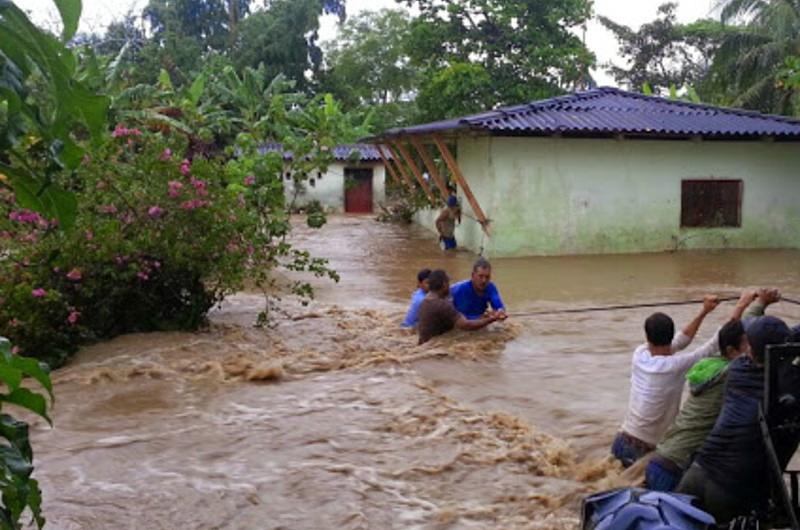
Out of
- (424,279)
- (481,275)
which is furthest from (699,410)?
(424,279)

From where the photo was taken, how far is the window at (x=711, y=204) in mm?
18219

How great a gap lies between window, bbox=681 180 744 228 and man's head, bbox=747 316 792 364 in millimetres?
14855

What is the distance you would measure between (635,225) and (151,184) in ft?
38.2

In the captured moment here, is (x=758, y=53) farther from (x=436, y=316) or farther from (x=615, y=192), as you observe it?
(x=436, y=316)

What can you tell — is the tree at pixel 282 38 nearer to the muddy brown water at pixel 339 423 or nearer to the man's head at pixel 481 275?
the muddy brown water at pixel 339 423

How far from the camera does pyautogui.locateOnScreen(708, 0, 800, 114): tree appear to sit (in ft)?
70.6

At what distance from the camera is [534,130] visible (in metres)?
16.1

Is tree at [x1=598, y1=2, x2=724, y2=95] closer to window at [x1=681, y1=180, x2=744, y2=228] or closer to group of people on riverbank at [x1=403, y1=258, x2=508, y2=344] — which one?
window at [x1=681, y1=180, x2=744, y2=228]

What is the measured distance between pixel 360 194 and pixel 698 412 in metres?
29.8

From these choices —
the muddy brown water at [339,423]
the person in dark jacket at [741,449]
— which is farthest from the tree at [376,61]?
the person in dark jacket at [741,449]

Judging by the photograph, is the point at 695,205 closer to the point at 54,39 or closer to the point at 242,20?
the point at 54,39

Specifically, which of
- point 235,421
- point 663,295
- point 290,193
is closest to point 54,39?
point 235,421

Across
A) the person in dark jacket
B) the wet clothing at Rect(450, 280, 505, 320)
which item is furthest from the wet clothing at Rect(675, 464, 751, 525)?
the wet clothing at Rect(450, 280, 505, 320)

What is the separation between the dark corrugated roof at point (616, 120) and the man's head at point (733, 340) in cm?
1151
